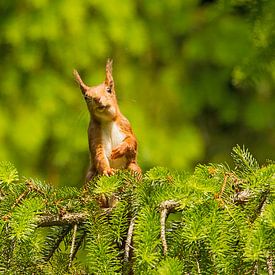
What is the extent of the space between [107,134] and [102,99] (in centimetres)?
13

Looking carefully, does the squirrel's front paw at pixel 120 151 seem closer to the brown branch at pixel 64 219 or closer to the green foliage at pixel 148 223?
the green foliage at pixel 148 223

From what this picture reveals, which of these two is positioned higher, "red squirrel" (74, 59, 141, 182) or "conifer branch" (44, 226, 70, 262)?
"red squirrel" (74, 59, 141, 182)

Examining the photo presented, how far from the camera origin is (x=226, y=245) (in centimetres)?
231

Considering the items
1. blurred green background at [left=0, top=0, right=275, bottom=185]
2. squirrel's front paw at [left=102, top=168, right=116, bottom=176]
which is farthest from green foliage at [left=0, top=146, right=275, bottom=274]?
blurred green background at [left=0, top=0, right=275, bottom=185]

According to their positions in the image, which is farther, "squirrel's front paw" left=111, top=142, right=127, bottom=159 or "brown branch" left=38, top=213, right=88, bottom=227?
"squirrel's front paw" left=111, top=142, right=127, bottom=159

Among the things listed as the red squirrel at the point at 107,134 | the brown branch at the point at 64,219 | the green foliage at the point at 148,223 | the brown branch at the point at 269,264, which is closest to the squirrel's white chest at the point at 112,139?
the red squirrel at the point at 107,134

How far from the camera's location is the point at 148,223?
2381 millimetres

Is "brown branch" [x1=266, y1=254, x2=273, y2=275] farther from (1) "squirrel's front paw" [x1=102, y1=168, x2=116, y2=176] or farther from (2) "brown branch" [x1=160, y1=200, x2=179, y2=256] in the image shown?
(1) "squirrel's front paw" [x1=102, y1=168, x2=116, y2=176]

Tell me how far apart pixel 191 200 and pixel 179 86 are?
5441 mm

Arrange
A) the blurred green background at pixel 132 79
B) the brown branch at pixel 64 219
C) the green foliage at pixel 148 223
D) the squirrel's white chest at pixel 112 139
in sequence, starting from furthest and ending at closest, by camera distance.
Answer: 1. the blurred green background at pixel 132 79
2. the squirrel's white chest at pixel 112 139
3. the brown branch at pixel 64 219
4. the green foliage at pixel 148 223

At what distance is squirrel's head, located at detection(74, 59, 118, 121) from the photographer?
2912 millimetres

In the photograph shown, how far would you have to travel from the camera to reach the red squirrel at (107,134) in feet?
9.59

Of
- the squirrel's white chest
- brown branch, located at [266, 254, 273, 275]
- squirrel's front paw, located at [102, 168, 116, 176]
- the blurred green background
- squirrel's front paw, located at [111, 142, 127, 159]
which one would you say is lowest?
brown branch, located at [266, 254, 273, 275]

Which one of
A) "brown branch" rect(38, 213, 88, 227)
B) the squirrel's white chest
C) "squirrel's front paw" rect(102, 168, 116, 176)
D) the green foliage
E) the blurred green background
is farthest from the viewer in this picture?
the blurred green background
